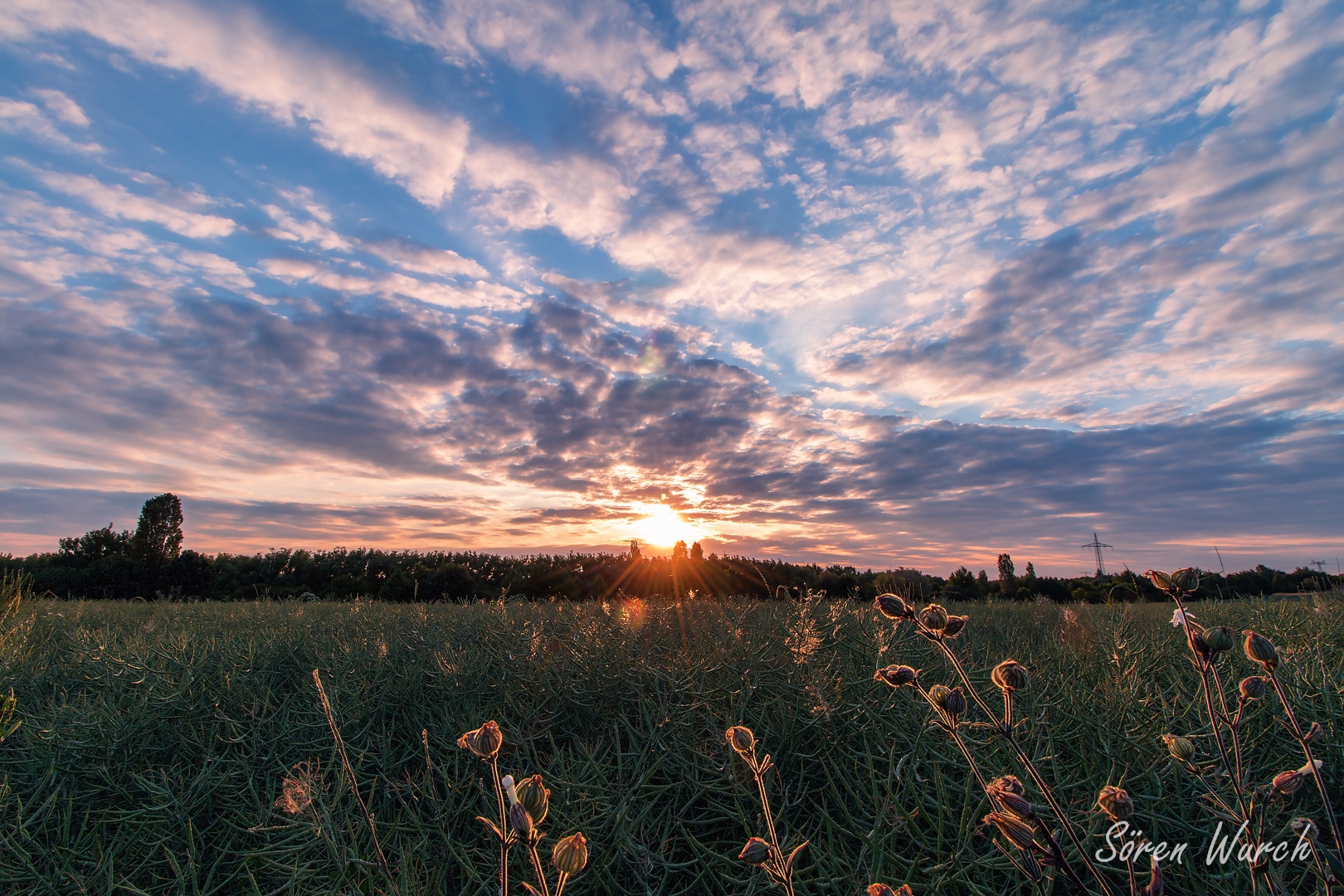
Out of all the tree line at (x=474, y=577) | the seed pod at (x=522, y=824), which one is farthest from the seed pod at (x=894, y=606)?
the tree line at (x=474, y=577)

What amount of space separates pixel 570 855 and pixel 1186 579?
4.68 ft

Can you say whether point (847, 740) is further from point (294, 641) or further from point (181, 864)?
point (294, 641)

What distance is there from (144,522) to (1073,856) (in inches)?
1087

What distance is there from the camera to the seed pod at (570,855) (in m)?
0.89

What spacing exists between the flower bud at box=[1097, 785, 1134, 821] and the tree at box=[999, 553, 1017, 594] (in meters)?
14.3

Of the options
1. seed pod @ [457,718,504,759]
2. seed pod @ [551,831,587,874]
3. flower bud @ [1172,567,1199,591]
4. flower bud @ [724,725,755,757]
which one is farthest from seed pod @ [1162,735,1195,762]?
seed pod @ [457,718,504,759]

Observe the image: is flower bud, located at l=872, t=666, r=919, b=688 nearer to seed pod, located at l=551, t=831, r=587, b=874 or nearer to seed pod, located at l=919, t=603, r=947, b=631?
seed pod, located at l=919, t=603, r=947, b=631

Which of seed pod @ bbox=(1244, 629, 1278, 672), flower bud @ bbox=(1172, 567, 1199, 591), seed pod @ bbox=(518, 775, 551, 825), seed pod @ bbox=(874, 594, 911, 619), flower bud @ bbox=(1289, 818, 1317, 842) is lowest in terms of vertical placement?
flower bud @ bbox=(1289, 818, 1317, 842)

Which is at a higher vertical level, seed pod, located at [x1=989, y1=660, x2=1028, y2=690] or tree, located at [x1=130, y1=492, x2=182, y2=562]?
tree, located at [x1=130, y1=492, x2=182, y2=562]

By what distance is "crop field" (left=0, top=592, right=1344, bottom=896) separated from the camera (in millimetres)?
1896

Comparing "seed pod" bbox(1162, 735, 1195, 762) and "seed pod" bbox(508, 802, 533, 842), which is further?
"seed pod" bbox(1162, 735, 1195, 762)

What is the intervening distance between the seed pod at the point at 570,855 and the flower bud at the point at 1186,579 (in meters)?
1.37

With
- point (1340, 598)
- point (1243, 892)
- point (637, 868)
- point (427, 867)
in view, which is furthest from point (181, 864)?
point (1340, 598)

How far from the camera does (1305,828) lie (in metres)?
1.14
